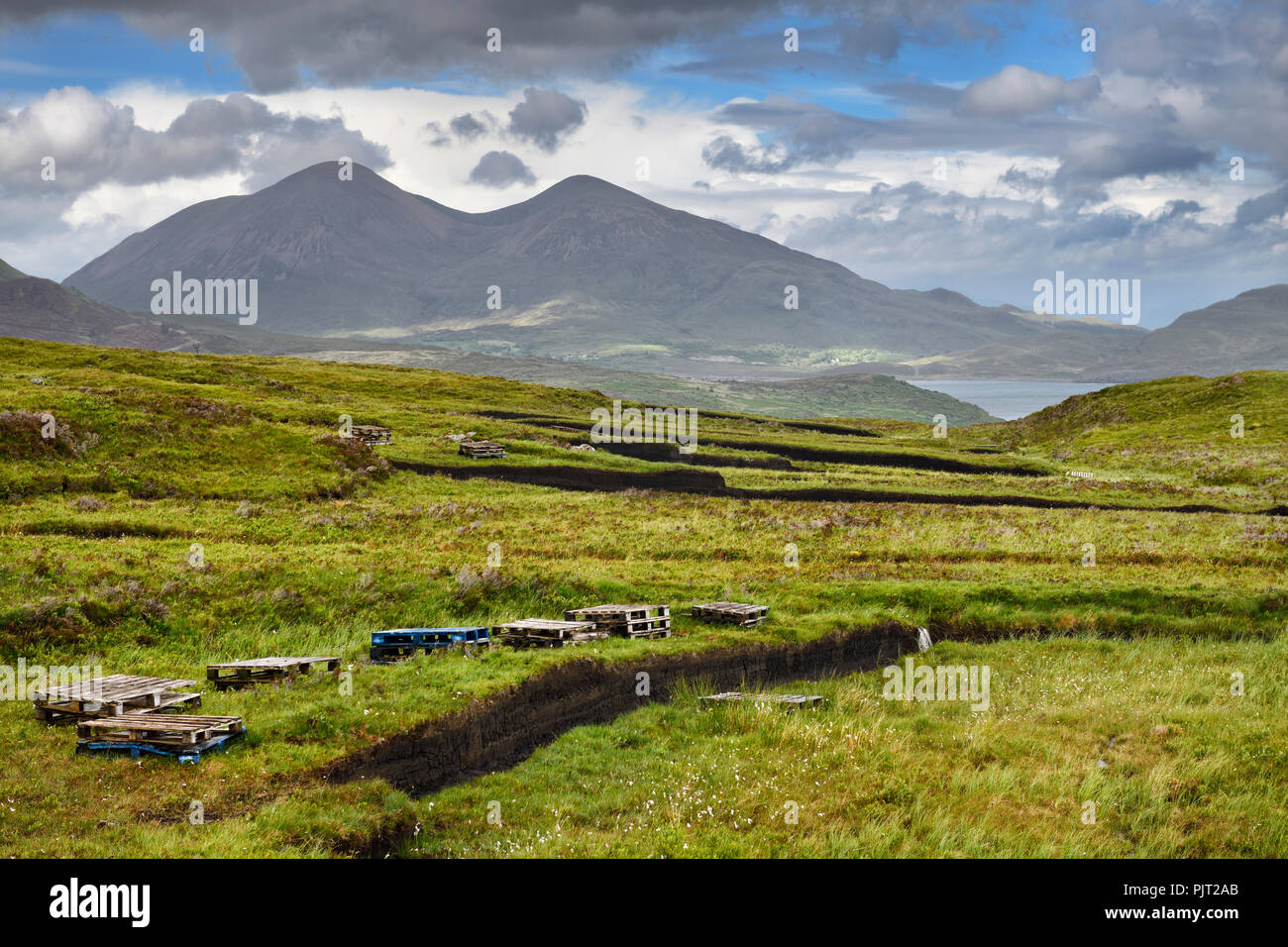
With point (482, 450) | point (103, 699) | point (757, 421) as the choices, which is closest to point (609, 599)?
point (103, 699)

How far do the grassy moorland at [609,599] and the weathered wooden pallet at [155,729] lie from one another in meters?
0.60

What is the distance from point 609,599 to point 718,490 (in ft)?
98.5

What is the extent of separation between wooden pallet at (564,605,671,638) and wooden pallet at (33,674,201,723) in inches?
483

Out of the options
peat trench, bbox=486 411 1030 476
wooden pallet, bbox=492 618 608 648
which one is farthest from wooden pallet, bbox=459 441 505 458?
wooden pallet, bbox=492 618 608 648

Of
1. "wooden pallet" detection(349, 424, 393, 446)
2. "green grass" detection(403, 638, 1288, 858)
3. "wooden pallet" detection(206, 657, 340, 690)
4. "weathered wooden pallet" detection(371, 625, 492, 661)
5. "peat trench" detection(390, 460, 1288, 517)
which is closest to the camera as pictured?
"green grass" detection(403, 638, 1288, 858)

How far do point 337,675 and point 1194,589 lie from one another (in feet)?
104

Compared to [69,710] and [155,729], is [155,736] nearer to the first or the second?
[155,729]

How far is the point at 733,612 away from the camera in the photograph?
31.6 meters

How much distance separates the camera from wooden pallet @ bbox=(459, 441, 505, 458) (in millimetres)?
65750

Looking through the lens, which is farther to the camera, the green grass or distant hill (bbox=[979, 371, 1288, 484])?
distant hill (bbox=[979, 371, 1288, 484])

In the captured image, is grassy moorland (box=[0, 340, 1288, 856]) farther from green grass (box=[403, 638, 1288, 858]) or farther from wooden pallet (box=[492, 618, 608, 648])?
wooden pallet (box=[492, 618, 608, 648])

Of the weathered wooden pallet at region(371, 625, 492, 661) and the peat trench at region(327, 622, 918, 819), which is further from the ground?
the weathered wooden pallet at region(371, 625, 492, 661)

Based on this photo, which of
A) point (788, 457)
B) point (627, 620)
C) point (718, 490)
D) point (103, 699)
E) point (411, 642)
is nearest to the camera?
point (103, 699)

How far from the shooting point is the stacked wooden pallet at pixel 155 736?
1909cm
